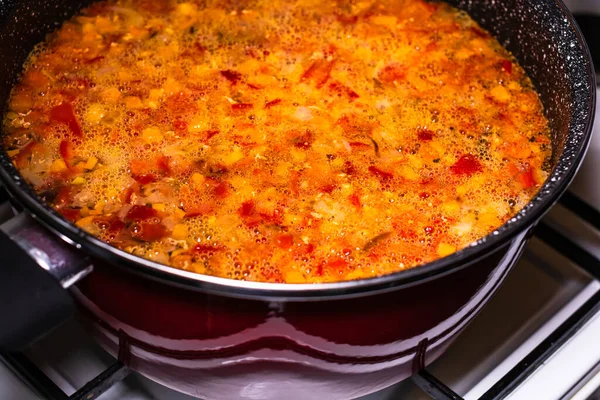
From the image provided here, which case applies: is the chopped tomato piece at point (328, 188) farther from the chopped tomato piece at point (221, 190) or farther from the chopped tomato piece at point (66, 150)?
the chopped tomato piece at point (66, 150)

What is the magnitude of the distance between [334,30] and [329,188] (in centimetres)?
45

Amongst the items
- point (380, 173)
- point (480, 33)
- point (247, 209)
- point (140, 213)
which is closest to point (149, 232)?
point (140, 213)

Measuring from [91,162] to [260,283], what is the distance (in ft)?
1.65

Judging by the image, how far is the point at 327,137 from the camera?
1.25 metres

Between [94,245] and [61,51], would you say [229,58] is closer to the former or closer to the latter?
[61,51]

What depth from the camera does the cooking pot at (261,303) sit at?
0.84 metres

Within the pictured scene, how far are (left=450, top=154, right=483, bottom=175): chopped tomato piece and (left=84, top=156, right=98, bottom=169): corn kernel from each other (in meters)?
0.59

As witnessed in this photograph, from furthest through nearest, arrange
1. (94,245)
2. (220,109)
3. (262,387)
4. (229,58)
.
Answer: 1. (229,58)
2. (220,109)
3. (262,387)
4. (94,245)

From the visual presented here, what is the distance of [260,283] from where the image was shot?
0.80 meters

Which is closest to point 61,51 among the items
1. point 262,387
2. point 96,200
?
point 96,200

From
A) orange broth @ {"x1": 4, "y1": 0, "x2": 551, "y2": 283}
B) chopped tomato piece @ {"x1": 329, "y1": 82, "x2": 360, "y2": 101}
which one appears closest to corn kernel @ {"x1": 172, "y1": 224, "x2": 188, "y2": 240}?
orange broth @ {"x1": 4, "y1": 0, "x2": 551, "y2": 283}

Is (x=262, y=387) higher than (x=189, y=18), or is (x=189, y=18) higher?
(x=189, y=18)

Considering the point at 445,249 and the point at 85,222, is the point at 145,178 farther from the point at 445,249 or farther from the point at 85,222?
the point at 445,249

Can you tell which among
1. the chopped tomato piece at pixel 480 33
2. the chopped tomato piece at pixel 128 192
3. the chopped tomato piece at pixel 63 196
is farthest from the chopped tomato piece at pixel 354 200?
the chopped tomato piece at pixel 480 33
